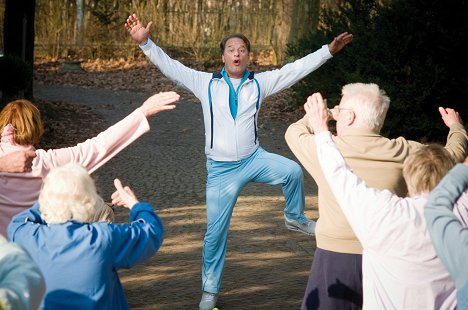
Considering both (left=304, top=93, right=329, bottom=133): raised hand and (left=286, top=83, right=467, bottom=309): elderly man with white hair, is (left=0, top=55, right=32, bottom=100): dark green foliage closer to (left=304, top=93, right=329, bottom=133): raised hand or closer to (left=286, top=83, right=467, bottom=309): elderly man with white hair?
(left=286, top=83, right=467, bottom=309): elderly man with white hair

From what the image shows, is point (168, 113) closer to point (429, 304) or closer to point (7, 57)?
point (7, 57)

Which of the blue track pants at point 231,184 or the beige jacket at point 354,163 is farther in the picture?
the blue track pants at point 231,184

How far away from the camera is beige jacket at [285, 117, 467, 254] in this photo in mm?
4863

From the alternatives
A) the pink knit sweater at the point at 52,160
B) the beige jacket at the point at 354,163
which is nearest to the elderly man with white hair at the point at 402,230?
the beige jacket at the point at 354,163

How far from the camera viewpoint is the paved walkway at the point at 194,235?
7586mm

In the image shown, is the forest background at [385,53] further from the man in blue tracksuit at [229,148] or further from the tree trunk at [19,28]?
the man in blue tracksuit at [229,148]

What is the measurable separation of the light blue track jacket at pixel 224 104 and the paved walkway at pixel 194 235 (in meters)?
1.29

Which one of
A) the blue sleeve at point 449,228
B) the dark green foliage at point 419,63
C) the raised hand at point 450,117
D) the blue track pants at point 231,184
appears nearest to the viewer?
the blue sleeve at point 449,228

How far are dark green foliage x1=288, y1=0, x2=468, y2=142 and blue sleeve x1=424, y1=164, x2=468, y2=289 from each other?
442 inches

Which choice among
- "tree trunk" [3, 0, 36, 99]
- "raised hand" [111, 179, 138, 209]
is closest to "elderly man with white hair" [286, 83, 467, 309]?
"raised hand" [111, 179, 138, 209]

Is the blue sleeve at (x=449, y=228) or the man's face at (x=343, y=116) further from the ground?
the man's face at (x=343, y=116)

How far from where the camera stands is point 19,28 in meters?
16.8

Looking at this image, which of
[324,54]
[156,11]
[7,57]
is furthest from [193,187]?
[156,11]

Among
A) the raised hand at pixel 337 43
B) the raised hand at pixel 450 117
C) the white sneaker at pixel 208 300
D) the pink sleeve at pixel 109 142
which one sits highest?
the raised hand at pixel 337 43
